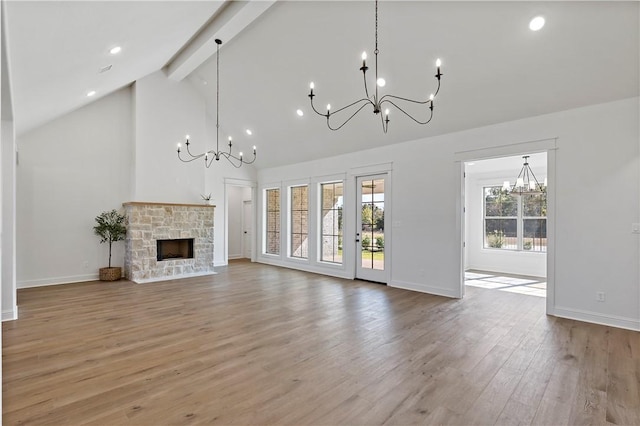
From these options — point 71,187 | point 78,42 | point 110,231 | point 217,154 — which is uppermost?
point 78,42

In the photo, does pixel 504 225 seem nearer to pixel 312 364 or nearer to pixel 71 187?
pixel 312 364

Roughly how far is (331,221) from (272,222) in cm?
231

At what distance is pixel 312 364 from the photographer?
10.3 ft

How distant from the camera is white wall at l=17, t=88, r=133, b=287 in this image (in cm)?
629

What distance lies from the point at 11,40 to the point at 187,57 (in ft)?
13.9

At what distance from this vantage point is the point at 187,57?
21.1ft

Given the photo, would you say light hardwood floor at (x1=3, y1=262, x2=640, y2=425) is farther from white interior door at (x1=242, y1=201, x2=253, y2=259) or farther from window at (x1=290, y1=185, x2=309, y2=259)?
white interior door at (x1=242, y1=201, x2=253, y2=259)

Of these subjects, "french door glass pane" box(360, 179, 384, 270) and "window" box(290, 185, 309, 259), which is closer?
"french door glass pane" box(360, 179, 384, 270)

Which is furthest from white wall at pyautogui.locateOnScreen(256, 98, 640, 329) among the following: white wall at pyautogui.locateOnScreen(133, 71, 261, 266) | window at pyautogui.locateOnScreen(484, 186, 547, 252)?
white wall at pyautogui.locateOnScreen(133, 71, 261, 266)

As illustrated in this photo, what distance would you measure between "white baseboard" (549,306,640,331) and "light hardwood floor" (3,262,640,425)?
0.19 m

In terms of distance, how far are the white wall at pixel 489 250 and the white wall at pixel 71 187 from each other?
8.14 metres

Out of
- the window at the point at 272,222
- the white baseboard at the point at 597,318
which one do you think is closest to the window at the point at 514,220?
the white baseboard at the point at 597,318

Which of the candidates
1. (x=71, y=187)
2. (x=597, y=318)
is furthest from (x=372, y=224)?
(x=71, y=187)

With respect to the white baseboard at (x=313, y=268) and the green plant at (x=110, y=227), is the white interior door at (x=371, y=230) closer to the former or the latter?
the white baseboard at (x=313, y=268)
